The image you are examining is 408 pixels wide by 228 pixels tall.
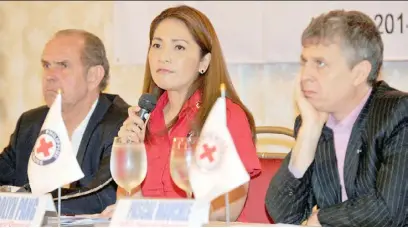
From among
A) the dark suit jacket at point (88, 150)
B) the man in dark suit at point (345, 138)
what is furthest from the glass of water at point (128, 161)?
the dark suit jacket at point (88, 150)

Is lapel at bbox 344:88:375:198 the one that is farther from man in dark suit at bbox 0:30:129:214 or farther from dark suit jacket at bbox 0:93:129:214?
man in dark suit at bbox 0:30:129:214

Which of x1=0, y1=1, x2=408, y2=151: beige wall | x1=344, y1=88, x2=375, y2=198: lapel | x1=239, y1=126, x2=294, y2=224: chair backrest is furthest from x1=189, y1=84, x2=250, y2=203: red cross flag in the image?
x1=0, y1=1, x2=408, y2=151: beige wall

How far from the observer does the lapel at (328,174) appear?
2430 mm

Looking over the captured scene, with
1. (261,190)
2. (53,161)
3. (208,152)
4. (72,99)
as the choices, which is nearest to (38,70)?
(72,99)

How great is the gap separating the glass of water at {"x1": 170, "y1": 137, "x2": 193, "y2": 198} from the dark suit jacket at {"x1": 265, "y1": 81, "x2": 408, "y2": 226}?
0.47m

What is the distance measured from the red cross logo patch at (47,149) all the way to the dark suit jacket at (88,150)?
2.78 ft

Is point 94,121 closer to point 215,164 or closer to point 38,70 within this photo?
point 215,164

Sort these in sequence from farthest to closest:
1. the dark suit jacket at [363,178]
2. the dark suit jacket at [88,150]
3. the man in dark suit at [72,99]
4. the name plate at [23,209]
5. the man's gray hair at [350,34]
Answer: the man in dark suit at [72,99]
the dark suit jacket at [88,150]
the man's gray hair at [350,34]
the dark suit jacket at [363,178]
the name plate at [23,209]

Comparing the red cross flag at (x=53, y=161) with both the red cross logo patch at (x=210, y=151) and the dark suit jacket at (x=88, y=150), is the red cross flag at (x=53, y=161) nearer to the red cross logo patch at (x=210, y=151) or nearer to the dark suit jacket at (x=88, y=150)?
the red cross logo patch at (x=210, y=151)

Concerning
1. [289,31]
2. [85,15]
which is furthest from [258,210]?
[85,15]

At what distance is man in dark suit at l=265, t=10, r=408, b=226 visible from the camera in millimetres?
2268

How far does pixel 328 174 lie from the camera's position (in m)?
2.44

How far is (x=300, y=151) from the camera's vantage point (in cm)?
238

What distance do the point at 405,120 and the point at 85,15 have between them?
2.56m
